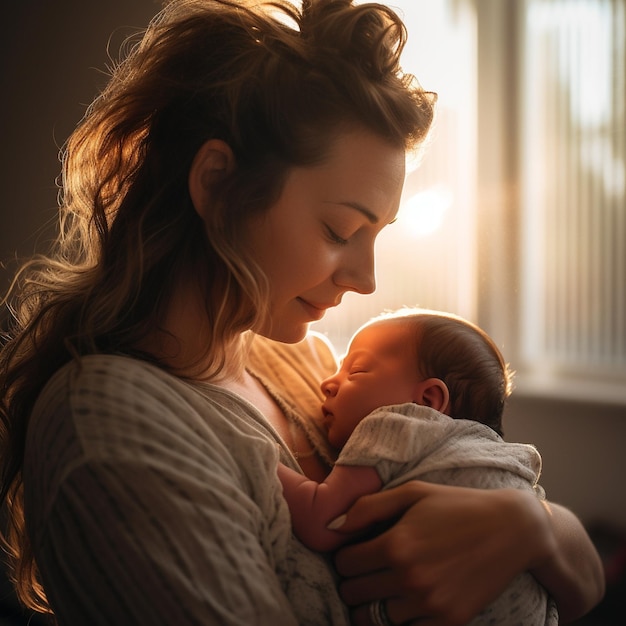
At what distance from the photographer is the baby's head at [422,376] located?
3.51 ft

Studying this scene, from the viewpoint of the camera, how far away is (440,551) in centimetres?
81

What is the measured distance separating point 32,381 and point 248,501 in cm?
38

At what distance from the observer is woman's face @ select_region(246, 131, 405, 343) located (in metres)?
0.93

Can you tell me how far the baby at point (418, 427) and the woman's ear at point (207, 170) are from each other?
0.36 m

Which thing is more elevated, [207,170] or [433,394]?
[207,170]

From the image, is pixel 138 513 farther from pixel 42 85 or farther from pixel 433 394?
pixel 42 85

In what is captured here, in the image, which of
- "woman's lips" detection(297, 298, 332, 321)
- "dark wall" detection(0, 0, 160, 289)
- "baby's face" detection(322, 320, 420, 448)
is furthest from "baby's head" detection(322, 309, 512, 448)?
"dark wall" detection(0, 0, 160, 289)

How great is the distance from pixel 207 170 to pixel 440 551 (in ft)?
1.85

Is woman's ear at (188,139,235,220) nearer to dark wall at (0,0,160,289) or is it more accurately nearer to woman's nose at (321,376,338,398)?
woman's nose at (321,376,338,398)

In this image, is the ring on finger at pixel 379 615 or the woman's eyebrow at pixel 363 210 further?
the woman's eyebrow at pixel 363 210

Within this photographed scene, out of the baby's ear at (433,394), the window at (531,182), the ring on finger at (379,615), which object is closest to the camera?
the ring on finger at (379,615)

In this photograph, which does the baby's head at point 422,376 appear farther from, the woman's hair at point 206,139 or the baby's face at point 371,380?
the woman's hair at point 206,139

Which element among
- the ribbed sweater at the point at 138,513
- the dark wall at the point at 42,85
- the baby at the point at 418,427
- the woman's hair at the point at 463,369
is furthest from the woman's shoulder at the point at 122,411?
the dark wall at the point at 42,85

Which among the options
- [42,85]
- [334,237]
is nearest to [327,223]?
[334,237]
